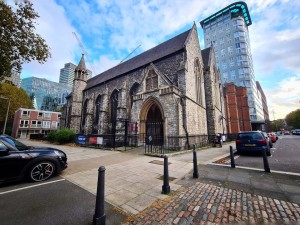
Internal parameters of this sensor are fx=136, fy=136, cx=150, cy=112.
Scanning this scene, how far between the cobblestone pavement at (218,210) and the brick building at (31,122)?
52573mm

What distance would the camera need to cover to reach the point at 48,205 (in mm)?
3004

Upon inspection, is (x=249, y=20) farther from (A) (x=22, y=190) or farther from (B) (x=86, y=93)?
(A) (x=22, y=190)

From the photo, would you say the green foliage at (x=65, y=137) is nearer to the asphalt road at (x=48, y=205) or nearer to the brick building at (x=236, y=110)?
the asphalt road at (x=48, y=205)

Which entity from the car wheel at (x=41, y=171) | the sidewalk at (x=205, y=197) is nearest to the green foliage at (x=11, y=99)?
the car wheel at (x=41, y=171)

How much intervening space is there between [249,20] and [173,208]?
279 feet

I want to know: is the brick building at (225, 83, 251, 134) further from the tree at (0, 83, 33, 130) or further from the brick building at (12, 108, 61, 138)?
the brick building at (12, 108, 61, 138)

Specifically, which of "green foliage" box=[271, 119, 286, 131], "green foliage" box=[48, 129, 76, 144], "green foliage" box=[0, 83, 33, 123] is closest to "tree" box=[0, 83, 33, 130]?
"green foliage" box=[0, 83, 33, 123]

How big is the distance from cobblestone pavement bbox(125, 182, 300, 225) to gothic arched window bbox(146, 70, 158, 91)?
11.7 m

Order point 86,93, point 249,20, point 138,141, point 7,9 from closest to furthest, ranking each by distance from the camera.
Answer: point 7,9, point 138,141, point 86,93, point 249,20

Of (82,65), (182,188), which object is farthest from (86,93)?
(182,188)

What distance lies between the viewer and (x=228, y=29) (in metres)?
56.2

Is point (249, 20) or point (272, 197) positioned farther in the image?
point (249, 20)

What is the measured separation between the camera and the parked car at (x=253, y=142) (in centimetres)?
854

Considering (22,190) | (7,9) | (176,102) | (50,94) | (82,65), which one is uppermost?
(50,94)
